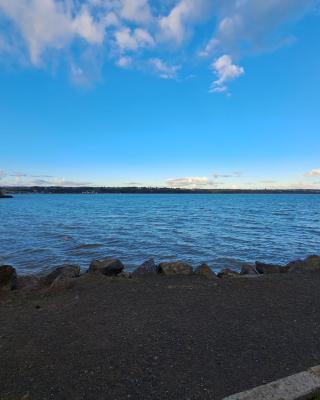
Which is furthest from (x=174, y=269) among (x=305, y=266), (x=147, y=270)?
(x=305, y=266)

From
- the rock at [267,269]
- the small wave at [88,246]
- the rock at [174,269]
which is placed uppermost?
the rock at [174,269]

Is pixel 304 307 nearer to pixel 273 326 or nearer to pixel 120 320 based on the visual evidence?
pixel 273 326

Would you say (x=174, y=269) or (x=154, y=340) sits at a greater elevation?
(x=154, y=340)

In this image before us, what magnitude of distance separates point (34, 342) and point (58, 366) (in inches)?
41.1

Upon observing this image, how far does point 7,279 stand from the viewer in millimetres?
9062

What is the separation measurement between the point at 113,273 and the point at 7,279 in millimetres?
3345

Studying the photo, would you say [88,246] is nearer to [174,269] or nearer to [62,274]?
[62,274]

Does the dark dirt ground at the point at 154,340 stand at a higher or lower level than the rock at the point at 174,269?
higher

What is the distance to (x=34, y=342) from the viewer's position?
5.12 meters

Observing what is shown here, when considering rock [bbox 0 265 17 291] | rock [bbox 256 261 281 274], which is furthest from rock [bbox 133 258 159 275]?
rock [bbox 256 261 281 274]

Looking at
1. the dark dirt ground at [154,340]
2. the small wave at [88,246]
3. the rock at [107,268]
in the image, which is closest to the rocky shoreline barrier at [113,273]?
the rock at [107,268]

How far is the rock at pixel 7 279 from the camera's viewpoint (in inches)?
350

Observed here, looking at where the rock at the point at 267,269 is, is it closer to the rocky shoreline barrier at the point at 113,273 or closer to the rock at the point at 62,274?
the rocky shoreline barrier at the point at 113,273

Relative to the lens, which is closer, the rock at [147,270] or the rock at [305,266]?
the rock at [147,270]
